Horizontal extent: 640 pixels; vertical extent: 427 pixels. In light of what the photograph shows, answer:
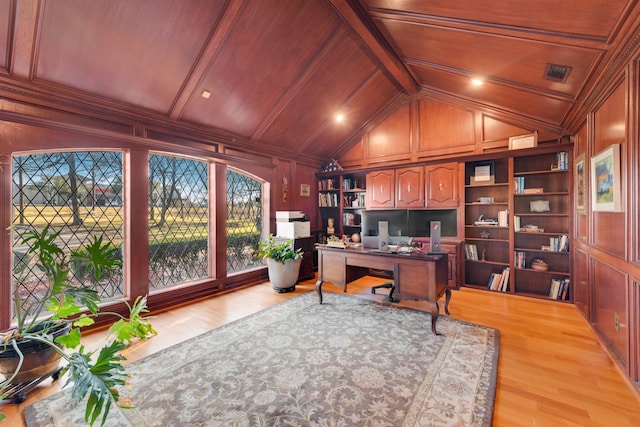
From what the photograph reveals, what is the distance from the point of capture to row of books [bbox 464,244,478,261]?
4.18 meters

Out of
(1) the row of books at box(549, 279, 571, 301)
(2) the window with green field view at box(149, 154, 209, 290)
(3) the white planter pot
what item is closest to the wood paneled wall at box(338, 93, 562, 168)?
(1) the row of books at box(549, 279, 571, 301)

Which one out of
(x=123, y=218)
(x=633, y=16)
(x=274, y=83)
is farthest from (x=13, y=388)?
(x=633, y=16)

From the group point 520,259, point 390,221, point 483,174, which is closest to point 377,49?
point 390,221

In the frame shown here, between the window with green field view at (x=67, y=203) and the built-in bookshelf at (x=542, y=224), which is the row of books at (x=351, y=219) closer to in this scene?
the built-in bookshelf at (x=542, y=224)

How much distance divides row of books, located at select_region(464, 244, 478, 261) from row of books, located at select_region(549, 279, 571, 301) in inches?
37.7

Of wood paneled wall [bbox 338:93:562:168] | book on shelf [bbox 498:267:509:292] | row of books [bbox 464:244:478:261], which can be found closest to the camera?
book on shelf [bbox 498:267:509:292]

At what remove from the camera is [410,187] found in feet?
15.2

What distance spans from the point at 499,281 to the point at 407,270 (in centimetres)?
220

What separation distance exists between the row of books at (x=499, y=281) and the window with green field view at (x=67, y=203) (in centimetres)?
502

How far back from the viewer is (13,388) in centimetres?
173

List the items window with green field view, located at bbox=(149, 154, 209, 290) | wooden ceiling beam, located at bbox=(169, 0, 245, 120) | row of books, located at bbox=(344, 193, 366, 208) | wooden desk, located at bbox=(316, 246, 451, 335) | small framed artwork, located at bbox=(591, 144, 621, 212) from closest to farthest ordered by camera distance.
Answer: small framed artwork, located at bbox=(591, 144, 621, 212) < wooden ceiling beam, located at bbox=(169, 0, 245, 120) < wooden desk, located at bbox=(316, 246, 451, 335) < window with green field view, located at bbox=(149, 154, 209, 290) < row of books, located at bbox=(344, 193, 366, 208)

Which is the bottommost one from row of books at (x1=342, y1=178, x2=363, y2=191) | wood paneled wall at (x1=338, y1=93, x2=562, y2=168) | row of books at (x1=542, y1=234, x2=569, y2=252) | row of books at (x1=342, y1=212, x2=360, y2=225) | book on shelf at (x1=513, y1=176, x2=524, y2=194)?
row of books at (x1=542, y1=234, x2=569, y2=252)

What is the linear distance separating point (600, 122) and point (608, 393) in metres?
2.25

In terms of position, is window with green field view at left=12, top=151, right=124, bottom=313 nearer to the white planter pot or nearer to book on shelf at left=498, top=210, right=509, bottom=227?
the white planter pot
